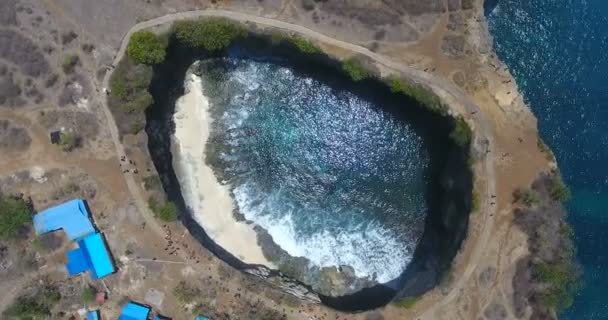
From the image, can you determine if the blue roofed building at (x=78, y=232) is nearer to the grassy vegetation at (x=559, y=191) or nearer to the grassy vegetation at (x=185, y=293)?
the grassy vegetation at (x=185, y=293)

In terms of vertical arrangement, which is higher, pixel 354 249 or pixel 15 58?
pixel 15 58

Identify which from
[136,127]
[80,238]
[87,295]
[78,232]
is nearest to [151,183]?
[136,127]

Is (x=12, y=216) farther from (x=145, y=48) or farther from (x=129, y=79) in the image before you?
(x=145, y=48)

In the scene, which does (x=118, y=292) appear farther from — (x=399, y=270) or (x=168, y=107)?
(x=399, y=270)

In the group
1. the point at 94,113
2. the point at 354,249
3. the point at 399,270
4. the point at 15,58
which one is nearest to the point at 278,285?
the point at 354,249

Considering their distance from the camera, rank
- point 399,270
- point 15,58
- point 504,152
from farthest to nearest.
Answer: point 399,270 → point 504,152 → point 15,58

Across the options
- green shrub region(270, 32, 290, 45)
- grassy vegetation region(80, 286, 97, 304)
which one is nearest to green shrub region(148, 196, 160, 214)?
grassy vegetation region(80, 286, 97, 304)
